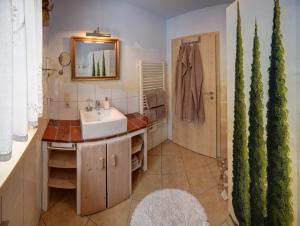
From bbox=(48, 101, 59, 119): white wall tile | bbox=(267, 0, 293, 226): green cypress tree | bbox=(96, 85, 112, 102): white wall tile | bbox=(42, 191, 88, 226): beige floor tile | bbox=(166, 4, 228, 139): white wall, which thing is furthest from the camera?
bbox=(166, 4, 228, 139): white wall

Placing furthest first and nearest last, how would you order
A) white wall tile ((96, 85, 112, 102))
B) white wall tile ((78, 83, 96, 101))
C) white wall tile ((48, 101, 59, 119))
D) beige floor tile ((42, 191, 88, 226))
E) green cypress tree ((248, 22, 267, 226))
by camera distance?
white wall tile ((96, 85, 112, 102)), white wall tile ((78, 83, 96, 101)), white wall tile ((48, 101, 59, 119)), beige floor tile ((42, 191, 88, 226)), green cypress tree ((248, 22, 267, 226))

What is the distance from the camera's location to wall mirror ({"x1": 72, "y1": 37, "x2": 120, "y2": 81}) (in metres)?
2.40

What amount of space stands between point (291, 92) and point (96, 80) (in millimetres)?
2249

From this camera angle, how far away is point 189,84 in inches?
127

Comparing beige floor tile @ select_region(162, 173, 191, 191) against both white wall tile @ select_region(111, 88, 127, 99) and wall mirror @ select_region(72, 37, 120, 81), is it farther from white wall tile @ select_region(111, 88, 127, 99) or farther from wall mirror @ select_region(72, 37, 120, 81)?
wall mirror @ select_region(72, 37, 120, 81)

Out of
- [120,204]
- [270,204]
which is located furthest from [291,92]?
[120,204]

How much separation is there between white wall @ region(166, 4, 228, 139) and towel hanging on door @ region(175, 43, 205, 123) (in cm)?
28

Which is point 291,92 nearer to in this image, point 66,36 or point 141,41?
point 66,36

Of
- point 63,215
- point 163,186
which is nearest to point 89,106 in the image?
point 63,215

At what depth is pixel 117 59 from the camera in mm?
2709

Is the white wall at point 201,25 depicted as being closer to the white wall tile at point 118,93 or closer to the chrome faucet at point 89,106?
the white wall tile at point 118,93

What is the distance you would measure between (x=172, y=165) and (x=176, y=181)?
444 mm

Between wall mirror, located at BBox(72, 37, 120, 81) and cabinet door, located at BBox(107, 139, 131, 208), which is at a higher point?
wall mirror, located at BBox(72, 37, 120, 81)

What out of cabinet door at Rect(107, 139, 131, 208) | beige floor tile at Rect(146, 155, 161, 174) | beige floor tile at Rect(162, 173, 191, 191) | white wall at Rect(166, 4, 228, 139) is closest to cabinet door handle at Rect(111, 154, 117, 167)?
cabinet door at Rect(107, 139, 131, 208)
